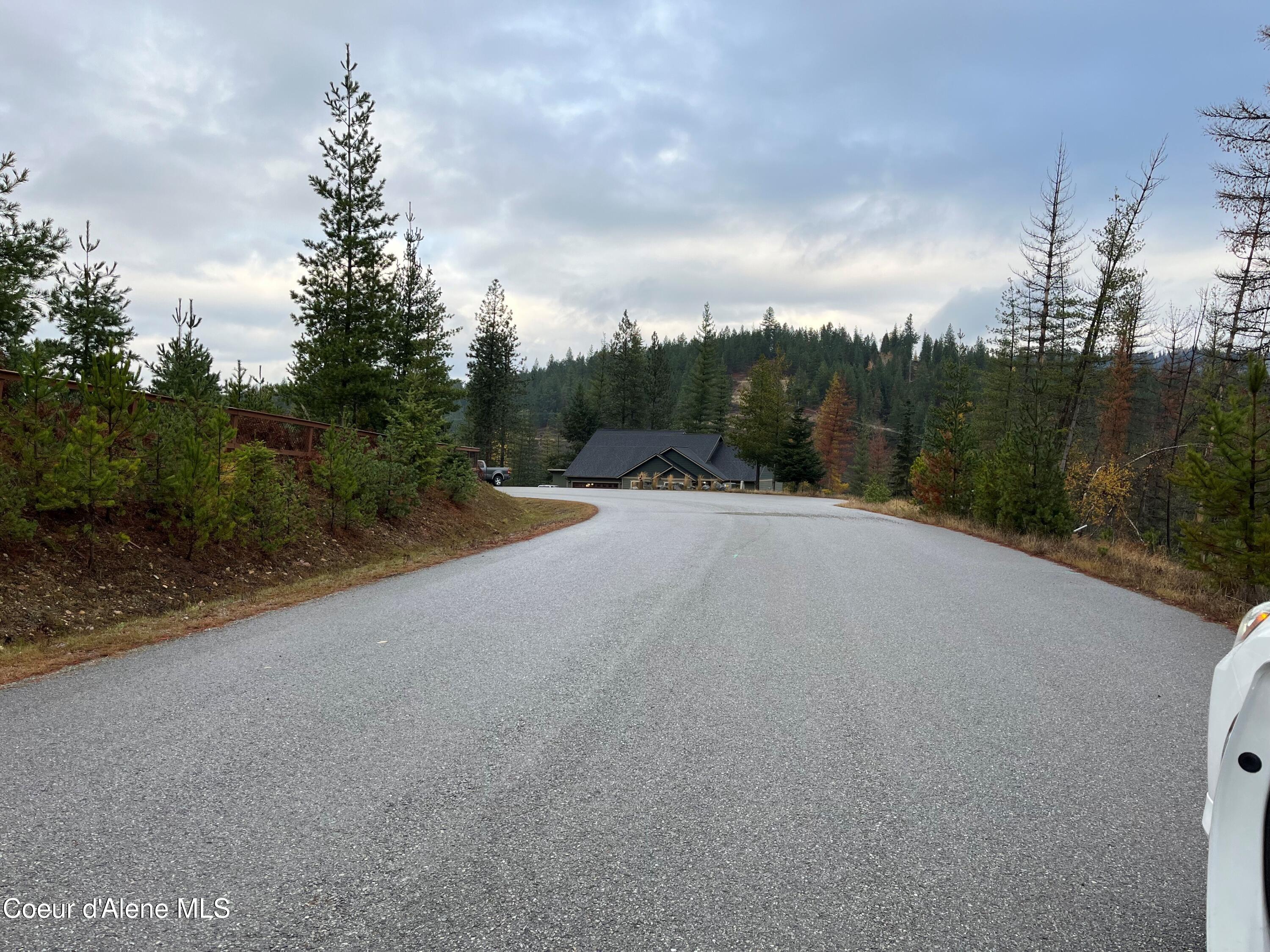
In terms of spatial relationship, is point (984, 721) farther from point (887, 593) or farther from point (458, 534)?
point (458, 534)

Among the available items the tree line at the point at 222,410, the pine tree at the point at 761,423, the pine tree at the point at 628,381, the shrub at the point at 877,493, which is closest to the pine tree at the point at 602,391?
the pine tree at the point at 628,381

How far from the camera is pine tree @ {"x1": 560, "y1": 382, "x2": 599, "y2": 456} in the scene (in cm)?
7606

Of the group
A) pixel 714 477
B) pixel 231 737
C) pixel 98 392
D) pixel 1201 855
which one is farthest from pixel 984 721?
pixel 714 477

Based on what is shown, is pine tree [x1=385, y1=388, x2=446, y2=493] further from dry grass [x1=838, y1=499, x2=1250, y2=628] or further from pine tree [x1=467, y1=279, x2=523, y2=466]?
pine tree [x1=467, y1=279, x2=523, y2=466]

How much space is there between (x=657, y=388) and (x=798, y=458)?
96.6 feet

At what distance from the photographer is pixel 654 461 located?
63031 mm

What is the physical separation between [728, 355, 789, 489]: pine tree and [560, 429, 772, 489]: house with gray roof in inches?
66.8

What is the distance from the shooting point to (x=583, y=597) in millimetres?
8461

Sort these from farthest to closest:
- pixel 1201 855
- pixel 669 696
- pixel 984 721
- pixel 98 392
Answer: pixel 98 392, pixel 669 696, pixel 984 721, pixel 1201 855

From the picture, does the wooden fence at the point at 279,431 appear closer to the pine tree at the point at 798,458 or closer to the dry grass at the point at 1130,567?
the dry grass at the point at 1130,567

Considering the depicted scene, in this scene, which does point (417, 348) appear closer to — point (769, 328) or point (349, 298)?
point (349, 298)

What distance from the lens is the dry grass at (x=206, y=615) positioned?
18.6 ft

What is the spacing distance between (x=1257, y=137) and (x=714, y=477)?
153ft

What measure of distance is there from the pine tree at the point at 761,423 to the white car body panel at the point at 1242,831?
57329 mm
